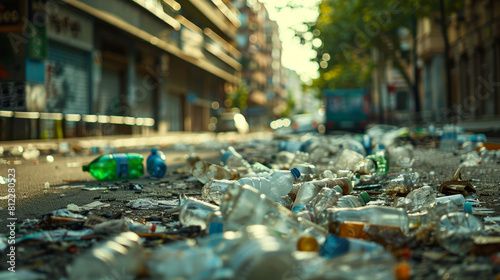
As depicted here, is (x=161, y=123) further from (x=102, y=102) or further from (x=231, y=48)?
(x=231, y=48)

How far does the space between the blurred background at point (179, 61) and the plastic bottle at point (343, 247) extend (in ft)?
37.8

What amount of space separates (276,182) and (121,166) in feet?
7.41

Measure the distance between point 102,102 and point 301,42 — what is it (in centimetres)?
1136

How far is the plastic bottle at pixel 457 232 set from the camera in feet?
7.62

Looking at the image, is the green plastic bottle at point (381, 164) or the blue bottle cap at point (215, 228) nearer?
the blue bottle cap at point (215, 228)

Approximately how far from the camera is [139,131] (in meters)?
21.5

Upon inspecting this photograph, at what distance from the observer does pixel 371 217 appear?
2.77 m

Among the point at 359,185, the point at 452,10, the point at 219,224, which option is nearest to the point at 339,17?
the point at 452,10

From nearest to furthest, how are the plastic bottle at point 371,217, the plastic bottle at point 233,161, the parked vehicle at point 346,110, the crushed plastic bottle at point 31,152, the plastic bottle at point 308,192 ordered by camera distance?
1. the plastic bottle at point 371,217
2. the plastic bottle at point 308,192
3. the plastic bottle at point 233,161
4. the crushed plastic bottle at point 31,152
5. the parked vehicle at point 346,110

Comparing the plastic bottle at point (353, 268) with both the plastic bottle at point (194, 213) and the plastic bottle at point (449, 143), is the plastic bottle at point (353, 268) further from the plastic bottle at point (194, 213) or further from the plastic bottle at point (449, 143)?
the plastic bottle at point (449, 143)

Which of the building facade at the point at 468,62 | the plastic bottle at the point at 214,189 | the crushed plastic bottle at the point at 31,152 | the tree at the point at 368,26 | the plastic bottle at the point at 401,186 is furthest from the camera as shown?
the building facade at the point at 468,62

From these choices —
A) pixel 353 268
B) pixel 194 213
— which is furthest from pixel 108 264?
pixel 194 213

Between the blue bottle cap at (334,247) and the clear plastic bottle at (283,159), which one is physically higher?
the clear plastic bottle at (283,159)

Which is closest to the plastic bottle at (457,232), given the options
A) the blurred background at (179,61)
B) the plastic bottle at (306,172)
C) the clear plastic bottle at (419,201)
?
the clear plastic bottle at (419,201)
